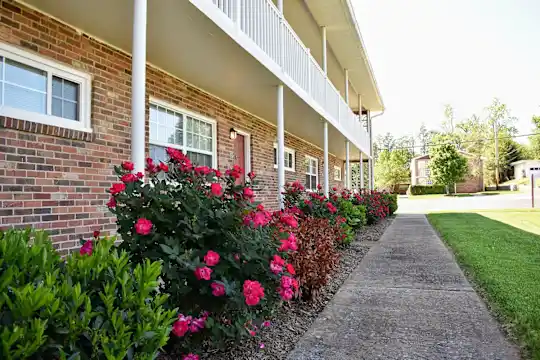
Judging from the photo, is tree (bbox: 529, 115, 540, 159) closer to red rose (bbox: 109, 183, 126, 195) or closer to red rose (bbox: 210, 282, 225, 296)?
red rose (bbox: 210, 282, 225, 296)

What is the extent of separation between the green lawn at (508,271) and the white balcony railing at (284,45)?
14.2ft

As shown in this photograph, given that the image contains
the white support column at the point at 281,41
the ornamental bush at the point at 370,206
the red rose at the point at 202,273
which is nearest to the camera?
the red rose at the point at 202,273

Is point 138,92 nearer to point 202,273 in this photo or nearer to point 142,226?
point 142,226

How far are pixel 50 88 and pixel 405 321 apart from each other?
447cm

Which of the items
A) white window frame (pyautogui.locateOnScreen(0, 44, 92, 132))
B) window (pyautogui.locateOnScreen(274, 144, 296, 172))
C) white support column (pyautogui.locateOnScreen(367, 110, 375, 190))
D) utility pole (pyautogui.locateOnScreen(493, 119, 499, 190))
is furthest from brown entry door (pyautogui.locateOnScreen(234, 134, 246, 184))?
utility pole (pyautogui.locateOnScreen(493, 119, 499, 190))

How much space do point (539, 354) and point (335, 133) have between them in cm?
987

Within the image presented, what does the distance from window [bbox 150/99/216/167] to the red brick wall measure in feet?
1.15

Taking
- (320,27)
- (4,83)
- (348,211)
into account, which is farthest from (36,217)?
(320,27)

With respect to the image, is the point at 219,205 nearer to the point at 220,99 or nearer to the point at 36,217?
the point at 36,217

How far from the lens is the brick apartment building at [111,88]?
4.04 m

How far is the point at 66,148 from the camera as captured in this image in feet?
15.0

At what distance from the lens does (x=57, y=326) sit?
1.48m

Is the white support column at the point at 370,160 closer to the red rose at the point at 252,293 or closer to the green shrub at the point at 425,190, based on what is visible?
the red rose at the point at 252,293

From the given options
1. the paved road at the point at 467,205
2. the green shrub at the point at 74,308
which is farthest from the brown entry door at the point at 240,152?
the paved road at the point at 467,205
